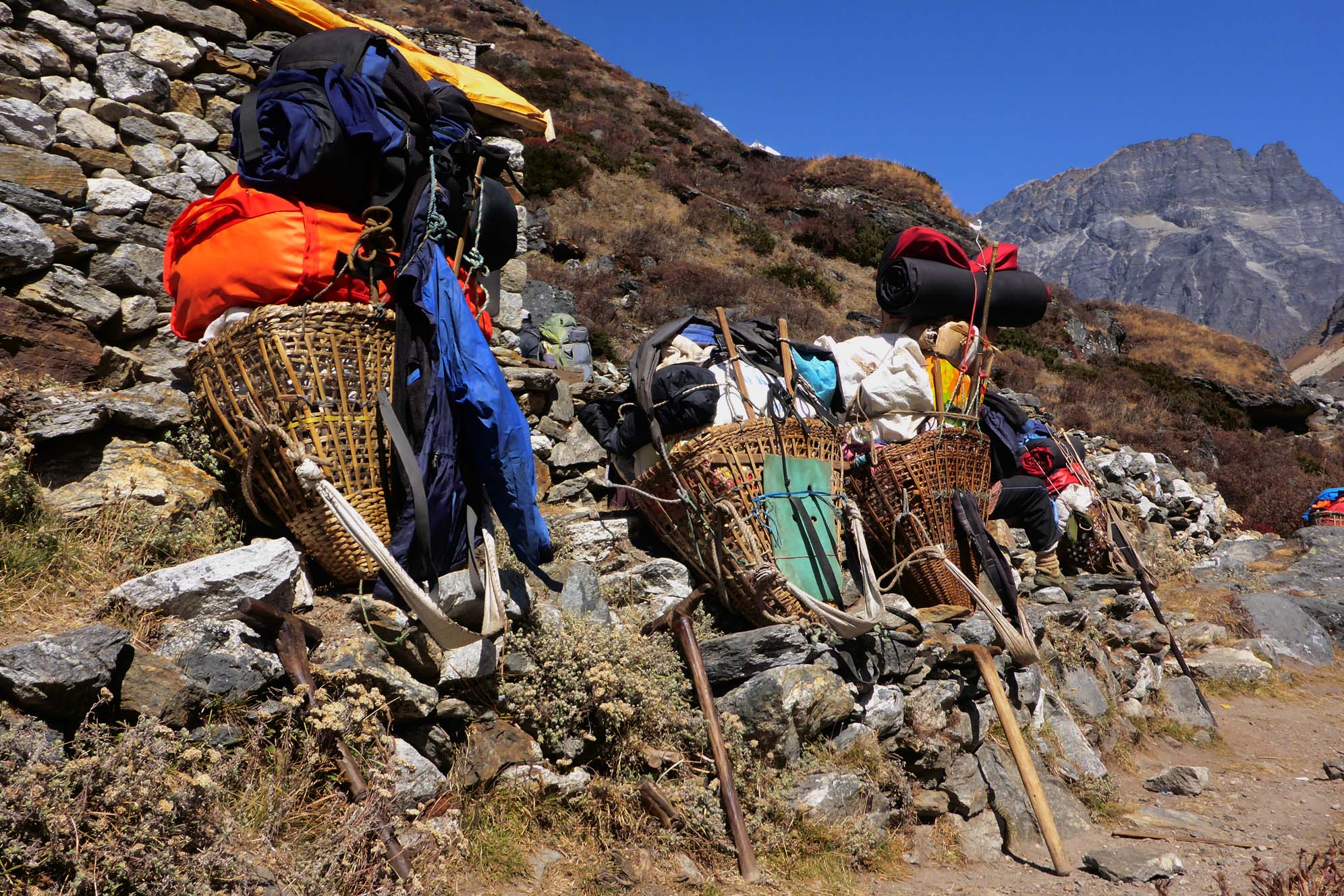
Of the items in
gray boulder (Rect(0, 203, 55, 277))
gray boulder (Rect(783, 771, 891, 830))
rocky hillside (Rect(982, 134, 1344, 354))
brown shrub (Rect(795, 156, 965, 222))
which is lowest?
gray boulder (Rect(783, 771, 891, 830))

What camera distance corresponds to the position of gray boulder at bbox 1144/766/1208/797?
166 inches

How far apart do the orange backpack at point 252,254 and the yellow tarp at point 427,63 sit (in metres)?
1.59

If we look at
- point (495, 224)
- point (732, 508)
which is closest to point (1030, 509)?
point (732, 508)

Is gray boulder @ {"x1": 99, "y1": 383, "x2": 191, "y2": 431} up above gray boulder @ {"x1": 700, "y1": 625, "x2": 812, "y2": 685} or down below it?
above

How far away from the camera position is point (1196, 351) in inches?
830

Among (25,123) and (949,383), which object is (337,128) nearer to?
(25,123)

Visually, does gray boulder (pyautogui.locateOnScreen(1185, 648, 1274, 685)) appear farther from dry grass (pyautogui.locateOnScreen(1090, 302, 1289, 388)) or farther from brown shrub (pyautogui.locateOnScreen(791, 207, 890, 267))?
dry grass (pyautogui.locateOnScreen(1090, 302, 1289, 388))

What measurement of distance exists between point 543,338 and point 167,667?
3.83 meters

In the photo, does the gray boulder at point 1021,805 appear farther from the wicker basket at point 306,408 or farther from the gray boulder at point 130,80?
the gray boulder at point 130,80

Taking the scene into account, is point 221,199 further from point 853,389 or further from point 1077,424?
point 1077,424

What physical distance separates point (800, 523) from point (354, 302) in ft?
6.52

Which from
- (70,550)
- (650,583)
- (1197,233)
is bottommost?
(70,550)

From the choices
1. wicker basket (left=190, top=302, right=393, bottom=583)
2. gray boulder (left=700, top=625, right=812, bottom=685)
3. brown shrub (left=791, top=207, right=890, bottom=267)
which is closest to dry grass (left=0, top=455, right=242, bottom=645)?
wicker basket (left=190, top=302, right=393, bottom=583)

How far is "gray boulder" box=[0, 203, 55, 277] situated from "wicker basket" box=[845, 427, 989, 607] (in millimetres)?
3555
